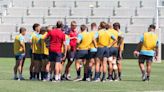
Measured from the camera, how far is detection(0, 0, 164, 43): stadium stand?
4388cm

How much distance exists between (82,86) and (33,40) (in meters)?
3.62

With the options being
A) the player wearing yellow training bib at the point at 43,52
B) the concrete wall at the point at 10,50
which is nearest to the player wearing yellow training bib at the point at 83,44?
the player wearing yellow training bib at the point at 43,52

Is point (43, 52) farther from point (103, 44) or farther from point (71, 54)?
point (103, 44)

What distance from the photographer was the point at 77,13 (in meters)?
45.9

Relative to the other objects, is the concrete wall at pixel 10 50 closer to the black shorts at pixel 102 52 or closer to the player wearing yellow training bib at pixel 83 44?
the player wearing yellow training bib at pixel 83 44

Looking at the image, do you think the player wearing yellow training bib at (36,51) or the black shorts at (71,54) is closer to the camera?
the player wearing yellow training bib at (36,51)

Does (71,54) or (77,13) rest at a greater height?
(77,13)

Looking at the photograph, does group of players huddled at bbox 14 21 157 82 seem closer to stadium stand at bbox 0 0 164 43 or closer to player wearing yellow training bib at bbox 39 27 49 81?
player wearing yellow training bib at bbox 39 27 49 81

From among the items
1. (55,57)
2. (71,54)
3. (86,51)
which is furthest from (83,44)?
(55,57)

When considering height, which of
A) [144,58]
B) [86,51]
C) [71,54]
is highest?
[86,51]

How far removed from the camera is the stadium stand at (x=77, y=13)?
43.9m

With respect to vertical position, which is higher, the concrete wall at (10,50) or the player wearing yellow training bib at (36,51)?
the player wearing yellow training bib at (36,51)

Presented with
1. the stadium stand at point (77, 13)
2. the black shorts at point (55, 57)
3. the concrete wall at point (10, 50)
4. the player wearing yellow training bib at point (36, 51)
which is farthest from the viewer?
the stadium stand at point (77, 13)

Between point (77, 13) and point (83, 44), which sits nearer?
point (83, 44)
